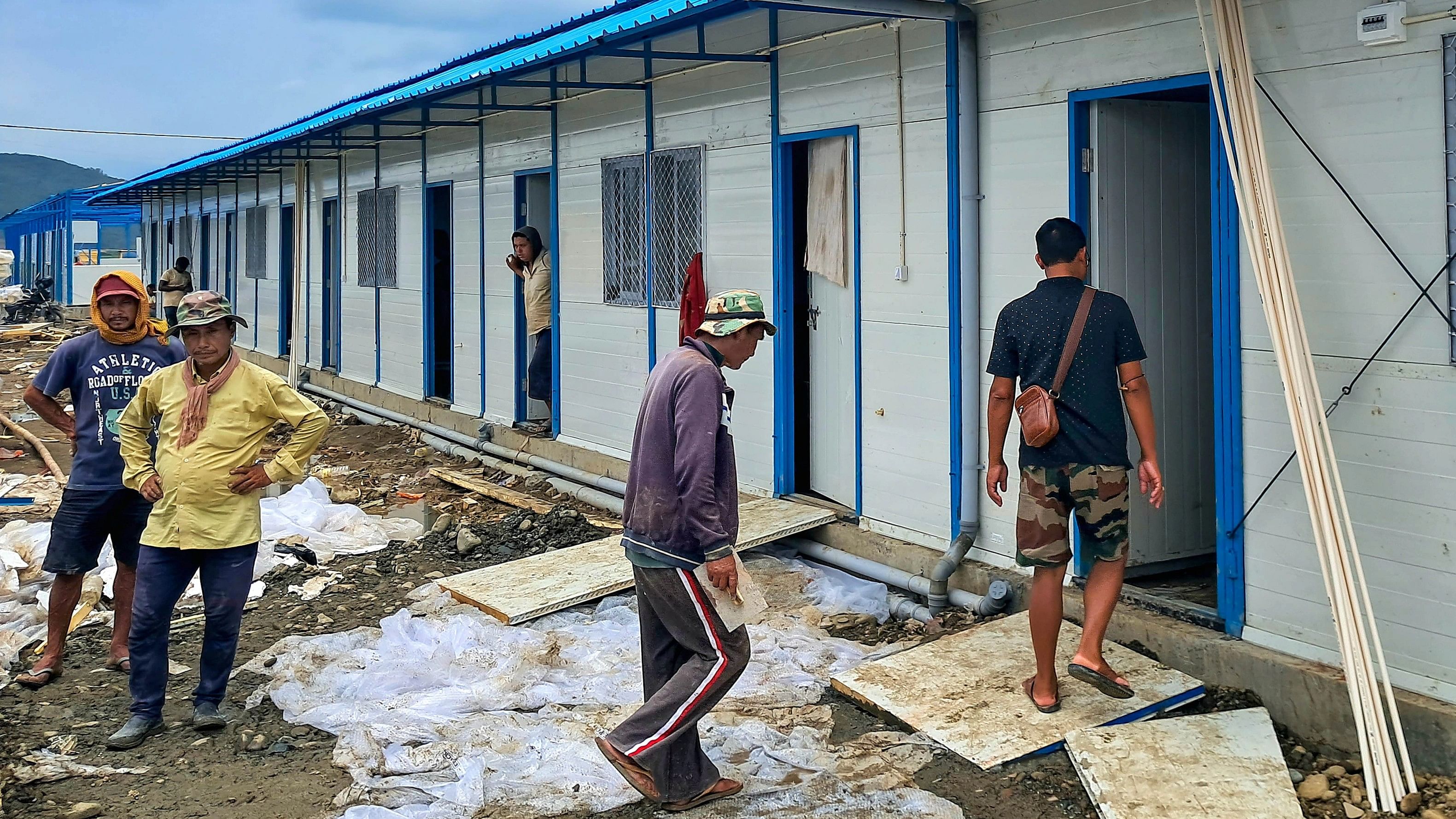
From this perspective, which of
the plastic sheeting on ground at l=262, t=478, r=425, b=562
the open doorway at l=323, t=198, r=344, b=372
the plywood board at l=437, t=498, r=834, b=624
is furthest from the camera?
the open doorway at l=323, t=198, r=344, b=372

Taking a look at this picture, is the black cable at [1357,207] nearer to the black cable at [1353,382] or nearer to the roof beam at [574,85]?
the black cable at [1353,382]

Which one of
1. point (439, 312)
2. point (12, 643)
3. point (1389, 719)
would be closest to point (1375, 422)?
point (1389, 719)

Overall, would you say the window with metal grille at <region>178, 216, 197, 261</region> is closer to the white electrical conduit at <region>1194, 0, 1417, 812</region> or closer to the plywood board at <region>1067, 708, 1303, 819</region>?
the white electrical conduit at <region>1194, 0, 1417, 812</region>

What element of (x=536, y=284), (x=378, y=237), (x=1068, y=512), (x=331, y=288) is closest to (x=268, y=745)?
(x=1068, y=512)

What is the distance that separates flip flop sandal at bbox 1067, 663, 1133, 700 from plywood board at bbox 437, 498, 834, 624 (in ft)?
8.20

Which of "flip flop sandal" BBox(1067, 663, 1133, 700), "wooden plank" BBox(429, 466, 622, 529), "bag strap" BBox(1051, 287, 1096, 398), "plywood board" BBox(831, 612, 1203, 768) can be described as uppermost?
"bag strap" BBox(1051, 287, 1096, 398)

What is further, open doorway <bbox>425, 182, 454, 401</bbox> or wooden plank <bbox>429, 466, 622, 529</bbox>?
open doorway <bbox>425, 182, 454, 401</bbox>

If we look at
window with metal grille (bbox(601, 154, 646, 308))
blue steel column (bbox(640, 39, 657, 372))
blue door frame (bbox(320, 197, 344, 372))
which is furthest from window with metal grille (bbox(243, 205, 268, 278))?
blue steel column (bbox(640, 39, 657, 372))

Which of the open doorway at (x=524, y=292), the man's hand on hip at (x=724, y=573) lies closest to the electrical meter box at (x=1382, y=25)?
the man's hand on hip at (x=724, y=573)

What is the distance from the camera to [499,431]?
493 inches

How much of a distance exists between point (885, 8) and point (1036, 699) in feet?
10.6

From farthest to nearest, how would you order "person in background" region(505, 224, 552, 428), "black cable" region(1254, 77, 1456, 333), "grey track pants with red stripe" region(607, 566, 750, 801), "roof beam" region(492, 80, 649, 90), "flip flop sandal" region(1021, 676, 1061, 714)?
"person in background" region(505, 224, 552, 428), "roof beam" region(492, 80, 649, 90), "flip flop sandal" region(1021, 676, 1061, 714), "black cable" region(1254, 77, 1456, 333), "grey track pants with red stripe" region(607, 566, 750, 801)

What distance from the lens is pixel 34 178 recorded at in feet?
479

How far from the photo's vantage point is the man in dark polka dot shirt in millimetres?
4902
